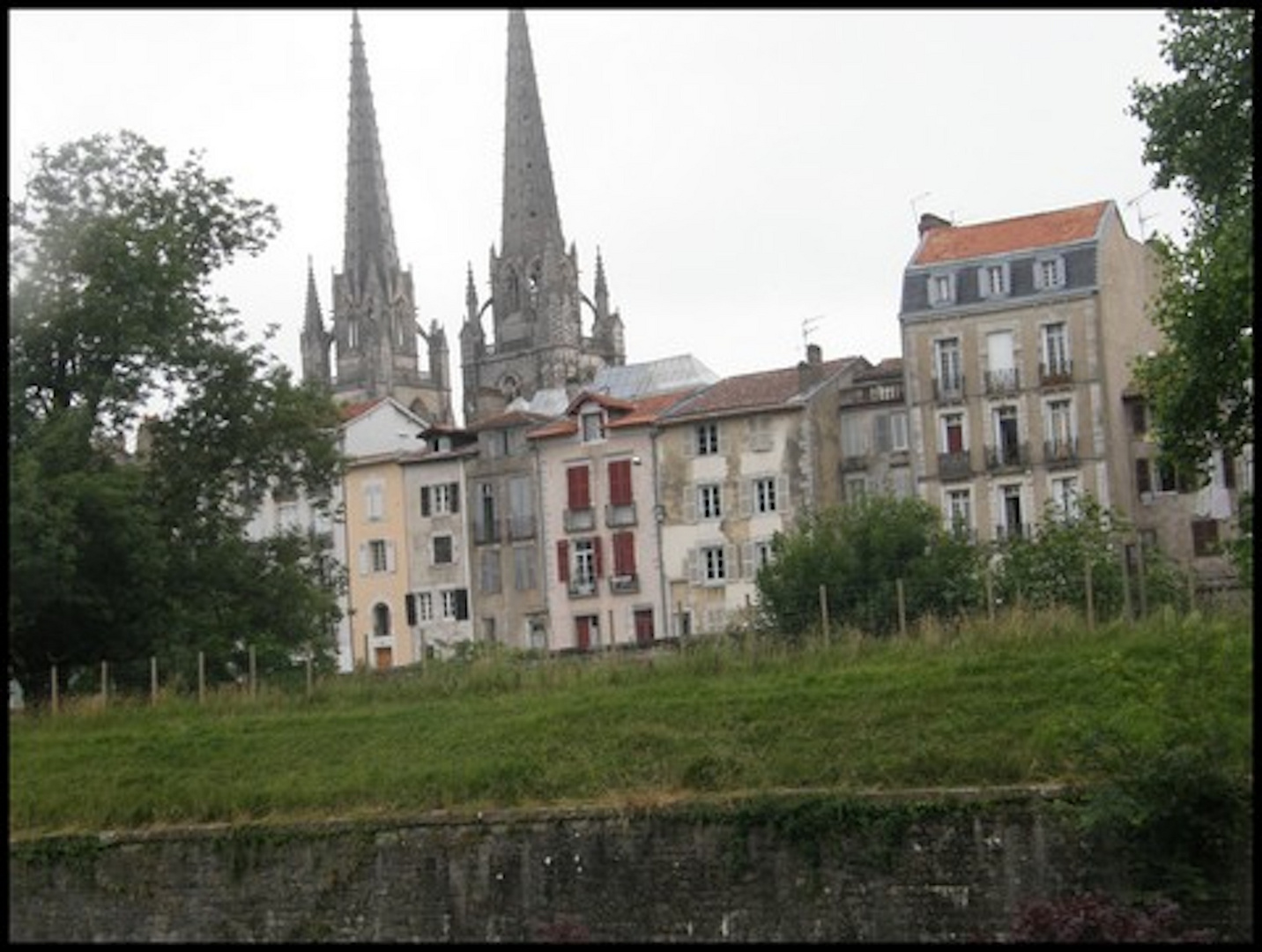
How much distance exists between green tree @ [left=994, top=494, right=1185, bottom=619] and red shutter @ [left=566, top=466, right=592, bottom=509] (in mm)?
16061

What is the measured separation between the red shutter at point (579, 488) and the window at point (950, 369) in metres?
12.3

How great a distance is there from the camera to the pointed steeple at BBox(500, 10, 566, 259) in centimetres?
13788

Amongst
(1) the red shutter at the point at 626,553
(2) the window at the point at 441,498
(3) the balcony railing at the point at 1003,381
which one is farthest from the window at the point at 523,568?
(3) the balcony railing at the point at 1003,381

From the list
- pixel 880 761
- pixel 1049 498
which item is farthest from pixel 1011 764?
pixel 1049 498

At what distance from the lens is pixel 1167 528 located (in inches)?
2667

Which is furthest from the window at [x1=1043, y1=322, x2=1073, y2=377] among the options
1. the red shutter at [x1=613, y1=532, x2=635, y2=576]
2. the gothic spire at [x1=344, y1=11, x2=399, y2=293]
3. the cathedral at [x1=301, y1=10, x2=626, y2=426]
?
the gothic spire at [x1=344, y1=11, x2=399, y2=293]

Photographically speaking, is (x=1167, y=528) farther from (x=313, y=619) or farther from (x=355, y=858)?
(x=355, y=858)

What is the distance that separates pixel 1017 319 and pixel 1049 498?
5.52m

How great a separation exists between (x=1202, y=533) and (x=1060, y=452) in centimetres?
449

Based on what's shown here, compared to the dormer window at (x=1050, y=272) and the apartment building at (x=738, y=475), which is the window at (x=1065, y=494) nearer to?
the dormer window at (x=1050, y=272)

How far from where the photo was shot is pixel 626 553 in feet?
245

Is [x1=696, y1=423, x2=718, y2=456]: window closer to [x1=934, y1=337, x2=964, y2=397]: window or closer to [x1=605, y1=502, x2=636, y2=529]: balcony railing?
[x1=605, y1=502, x2=636, y2=529]: balcony railing

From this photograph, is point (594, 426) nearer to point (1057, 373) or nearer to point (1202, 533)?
point (1057, 373)

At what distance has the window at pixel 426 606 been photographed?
79.8 metres
